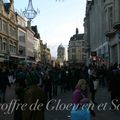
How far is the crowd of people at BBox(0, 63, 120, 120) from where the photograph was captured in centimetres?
821

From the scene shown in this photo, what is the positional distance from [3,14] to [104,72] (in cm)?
4411

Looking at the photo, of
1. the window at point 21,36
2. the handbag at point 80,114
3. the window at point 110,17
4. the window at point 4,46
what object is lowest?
the handbag at point 80,114

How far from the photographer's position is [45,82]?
64.4ft

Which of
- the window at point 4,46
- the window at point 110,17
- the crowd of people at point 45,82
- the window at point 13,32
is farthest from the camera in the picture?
the window at point 13,32

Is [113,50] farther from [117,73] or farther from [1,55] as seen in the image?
[1,55]

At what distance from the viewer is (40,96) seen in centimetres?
822

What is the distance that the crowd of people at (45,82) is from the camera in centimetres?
821

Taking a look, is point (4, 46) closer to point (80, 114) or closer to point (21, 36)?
point (21, 36)

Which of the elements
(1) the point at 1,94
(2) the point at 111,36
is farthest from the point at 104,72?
(1) the point at 1,94

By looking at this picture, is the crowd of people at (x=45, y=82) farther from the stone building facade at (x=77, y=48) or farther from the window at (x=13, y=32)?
the stone building facade at (x=77, y=48)

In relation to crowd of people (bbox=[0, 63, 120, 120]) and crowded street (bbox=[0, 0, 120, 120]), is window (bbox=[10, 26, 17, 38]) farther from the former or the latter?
crowd of people (bbox=[0, 63, 120, 120])

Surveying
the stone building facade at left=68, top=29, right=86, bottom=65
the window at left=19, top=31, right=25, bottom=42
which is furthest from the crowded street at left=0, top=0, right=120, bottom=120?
the stone building facade at left=68, top=29, right=86, bottom=65

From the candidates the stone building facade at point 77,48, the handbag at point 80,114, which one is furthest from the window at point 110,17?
the stone building facade at point 77,48

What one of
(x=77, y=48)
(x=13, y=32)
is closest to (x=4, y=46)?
(x=13, y=32)
